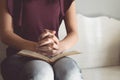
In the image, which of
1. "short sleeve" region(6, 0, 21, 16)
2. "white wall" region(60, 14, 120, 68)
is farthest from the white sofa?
"short sleeve" region(6, 0, 21, 16)

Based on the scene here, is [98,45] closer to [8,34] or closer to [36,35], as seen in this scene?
[36,35]

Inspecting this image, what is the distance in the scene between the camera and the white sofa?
1646mm

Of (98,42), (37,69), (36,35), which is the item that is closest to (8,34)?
(36,35)

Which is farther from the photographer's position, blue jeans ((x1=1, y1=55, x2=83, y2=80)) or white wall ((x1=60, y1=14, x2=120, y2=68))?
white wall ((x1=60, y1=14, x2=120, y2=68))

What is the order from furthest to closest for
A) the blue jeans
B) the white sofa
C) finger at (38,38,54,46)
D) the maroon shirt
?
the white sofa → the maroon shirt → finger at (38,38,54,46) → the blue jeans

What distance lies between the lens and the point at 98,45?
169 cm

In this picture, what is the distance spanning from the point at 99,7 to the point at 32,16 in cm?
62

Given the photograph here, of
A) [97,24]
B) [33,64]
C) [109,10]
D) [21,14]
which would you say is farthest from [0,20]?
[109,10]

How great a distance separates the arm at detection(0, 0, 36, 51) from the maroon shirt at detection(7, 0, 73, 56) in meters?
0.03

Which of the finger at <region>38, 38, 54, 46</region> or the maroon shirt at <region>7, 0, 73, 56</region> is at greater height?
the maroon shirt at <region>7, 0, 73, 56</region>

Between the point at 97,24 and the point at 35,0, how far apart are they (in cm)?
55

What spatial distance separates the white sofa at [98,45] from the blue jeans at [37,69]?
1.64 ft

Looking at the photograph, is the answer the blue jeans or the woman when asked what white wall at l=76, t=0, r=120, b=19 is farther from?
the blue jeans

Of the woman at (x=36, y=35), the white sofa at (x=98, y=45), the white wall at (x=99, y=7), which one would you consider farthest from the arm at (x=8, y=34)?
the white wall at (x=99, y=7)
